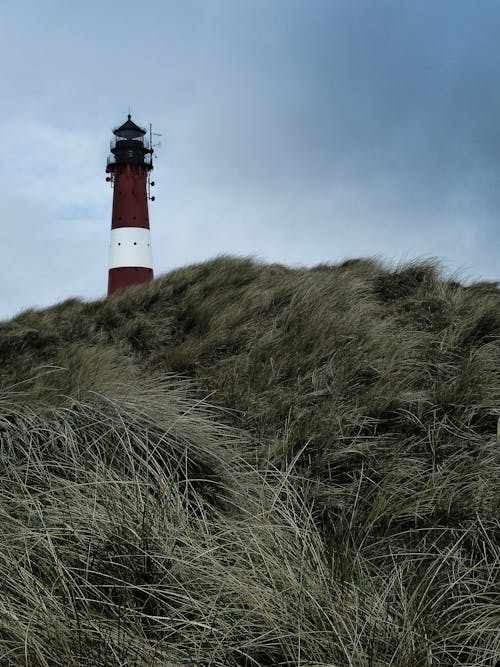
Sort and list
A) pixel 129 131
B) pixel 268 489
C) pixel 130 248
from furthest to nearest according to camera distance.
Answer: pixel 129 131 < pixel 130 248 < pixel 268 489

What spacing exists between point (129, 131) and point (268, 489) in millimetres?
22712

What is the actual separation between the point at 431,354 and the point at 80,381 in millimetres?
2603

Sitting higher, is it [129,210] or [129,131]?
[129,131]

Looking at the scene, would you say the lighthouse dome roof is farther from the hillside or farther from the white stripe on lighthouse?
the hillside

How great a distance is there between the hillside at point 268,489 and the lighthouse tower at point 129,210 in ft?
46.7

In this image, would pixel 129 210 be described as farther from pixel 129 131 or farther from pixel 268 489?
pixel 268 489

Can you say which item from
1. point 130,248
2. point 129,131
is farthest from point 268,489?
point 129,131

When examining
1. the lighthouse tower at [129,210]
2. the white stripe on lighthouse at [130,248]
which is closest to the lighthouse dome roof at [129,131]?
the lighthouse tower at [129,210]

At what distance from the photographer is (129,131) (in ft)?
76.9

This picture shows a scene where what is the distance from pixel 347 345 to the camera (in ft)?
15.7

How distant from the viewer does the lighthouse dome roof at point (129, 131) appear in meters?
23.4

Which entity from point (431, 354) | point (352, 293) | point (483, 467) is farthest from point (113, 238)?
point (483, 467)

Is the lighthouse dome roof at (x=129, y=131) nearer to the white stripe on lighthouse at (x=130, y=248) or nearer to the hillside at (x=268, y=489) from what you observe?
the white stripe on lighthouse at (x=130, y=248)

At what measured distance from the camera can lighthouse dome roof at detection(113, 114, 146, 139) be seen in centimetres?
2341
